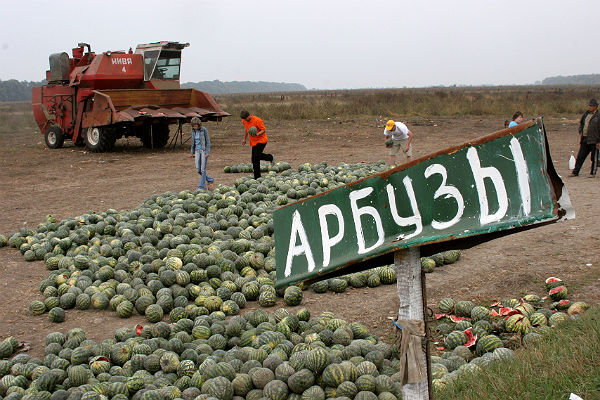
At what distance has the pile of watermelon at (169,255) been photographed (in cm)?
643

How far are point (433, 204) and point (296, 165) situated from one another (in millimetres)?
13524

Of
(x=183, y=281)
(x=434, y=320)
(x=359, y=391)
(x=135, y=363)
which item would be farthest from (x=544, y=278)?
(x=135, y=363)

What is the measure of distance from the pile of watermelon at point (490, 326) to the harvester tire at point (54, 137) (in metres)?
18.5

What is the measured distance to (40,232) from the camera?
30.6ft

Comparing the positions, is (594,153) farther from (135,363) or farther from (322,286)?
(135,363)

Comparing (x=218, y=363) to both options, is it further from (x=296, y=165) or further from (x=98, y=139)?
(x=98, y=139)

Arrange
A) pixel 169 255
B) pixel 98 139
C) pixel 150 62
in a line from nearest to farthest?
pixel 169 255
pixel 98 139
pixel 150 62

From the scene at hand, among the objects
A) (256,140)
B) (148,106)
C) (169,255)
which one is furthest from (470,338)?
(148,106)

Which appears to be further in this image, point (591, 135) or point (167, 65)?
point (167, 65)

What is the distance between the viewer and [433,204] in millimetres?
2250

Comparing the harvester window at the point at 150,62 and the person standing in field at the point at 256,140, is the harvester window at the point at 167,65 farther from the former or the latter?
the person standing in field at the point at 256,140

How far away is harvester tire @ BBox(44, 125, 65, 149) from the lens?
2105 centimetres

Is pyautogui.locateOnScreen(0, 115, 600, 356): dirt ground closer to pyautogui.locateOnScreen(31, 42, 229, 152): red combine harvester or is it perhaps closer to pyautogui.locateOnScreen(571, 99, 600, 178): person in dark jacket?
pyautogui.locateOnScreen(571, 99, 600, 178): person in dark jacket

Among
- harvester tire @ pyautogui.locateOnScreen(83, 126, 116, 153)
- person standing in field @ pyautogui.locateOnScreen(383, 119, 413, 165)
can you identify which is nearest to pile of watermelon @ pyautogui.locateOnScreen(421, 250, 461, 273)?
person standing in field @ pyautogui.locateOnScreen(383, 119, 413, 165)
